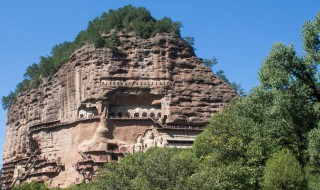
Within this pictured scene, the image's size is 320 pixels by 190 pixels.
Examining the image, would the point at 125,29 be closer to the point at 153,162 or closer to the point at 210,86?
the point at 210,86

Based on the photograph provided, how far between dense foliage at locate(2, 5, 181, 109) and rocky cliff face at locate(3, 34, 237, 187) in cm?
113

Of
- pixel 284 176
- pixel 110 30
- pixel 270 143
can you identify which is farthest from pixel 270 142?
pixel 110 30

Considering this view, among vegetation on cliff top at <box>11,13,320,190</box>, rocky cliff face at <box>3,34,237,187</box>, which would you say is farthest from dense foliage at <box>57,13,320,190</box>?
rocky cliff face at <box>3,34,237,187</box>

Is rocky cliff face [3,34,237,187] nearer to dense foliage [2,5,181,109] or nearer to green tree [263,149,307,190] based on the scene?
dense foliage [2,5,181,109]

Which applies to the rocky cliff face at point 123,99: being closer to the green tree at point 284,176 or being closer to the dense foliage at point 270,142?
the dense foliage at point 270,142

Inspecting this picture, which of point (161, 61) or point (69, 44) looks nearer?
point (161, 61)

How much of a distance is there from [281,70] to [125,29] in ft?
134

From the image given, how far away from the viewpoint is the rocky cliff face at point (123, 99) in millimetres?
59312

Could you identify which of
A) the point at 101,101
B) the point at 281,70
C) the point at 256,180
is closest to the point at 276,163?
the point at 256,180

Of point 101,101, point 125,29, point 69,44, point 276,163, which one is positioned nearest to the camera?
point 276,163

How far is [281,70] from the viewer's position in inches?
1063

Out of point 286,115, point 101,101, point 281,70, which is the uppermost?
point 101,101

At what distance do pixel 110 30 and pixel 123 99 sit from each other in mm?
9561

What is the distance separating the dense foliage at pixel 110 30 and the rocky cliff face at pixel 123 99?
44.3 inches
